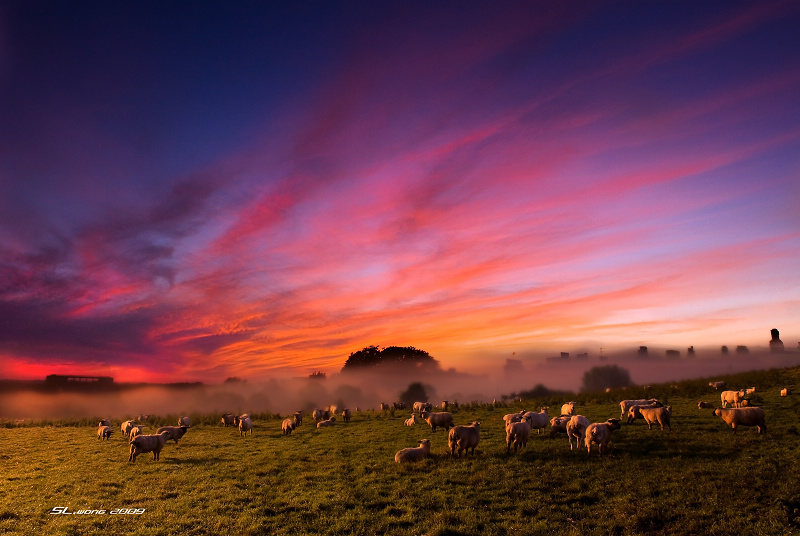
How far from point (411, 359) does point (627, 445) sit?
10618 centimetres

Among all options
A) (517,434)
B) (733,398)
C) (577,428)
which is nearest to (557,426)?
(577,428)

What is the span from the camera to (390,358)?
12731 cm

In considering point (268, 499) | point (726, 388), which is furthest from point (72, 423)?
point (726, 388)

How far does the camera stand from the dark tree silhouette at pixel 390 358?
126625 millimetres

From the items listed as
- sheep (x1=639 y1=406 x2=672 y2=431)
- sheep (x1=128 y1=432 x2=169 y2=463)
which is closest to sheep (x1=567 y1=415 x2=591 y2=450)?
sheep (x1=639 y1=406 x2=672 y2=431)

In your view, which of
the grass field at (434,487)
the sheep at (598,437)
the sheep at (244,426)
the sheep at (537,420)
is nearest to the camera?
the grass field at (434,487)

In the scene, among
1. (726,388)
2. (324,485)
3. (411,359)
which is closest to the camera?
(324,485)

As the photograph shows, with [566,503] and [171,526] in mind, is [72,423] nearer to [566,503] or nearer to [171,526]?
[171,526]

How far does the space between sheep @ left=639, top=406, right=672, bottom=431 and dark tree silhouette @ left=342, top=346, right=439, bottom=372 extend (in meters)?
102

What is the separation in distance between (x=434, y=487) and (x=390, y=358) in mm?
111656

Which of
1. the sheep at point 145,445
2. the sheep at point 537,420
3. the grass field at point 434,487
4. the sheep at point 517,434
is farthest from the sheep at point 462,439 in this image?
the sheep at point 145,445

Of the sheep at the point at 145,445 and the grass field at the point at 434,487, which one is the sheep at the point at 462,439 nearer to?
the grass field at the point at 434,487

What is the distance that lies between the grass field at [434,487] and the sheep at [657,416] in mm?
917

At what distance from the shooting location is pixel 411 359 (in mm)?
126500
